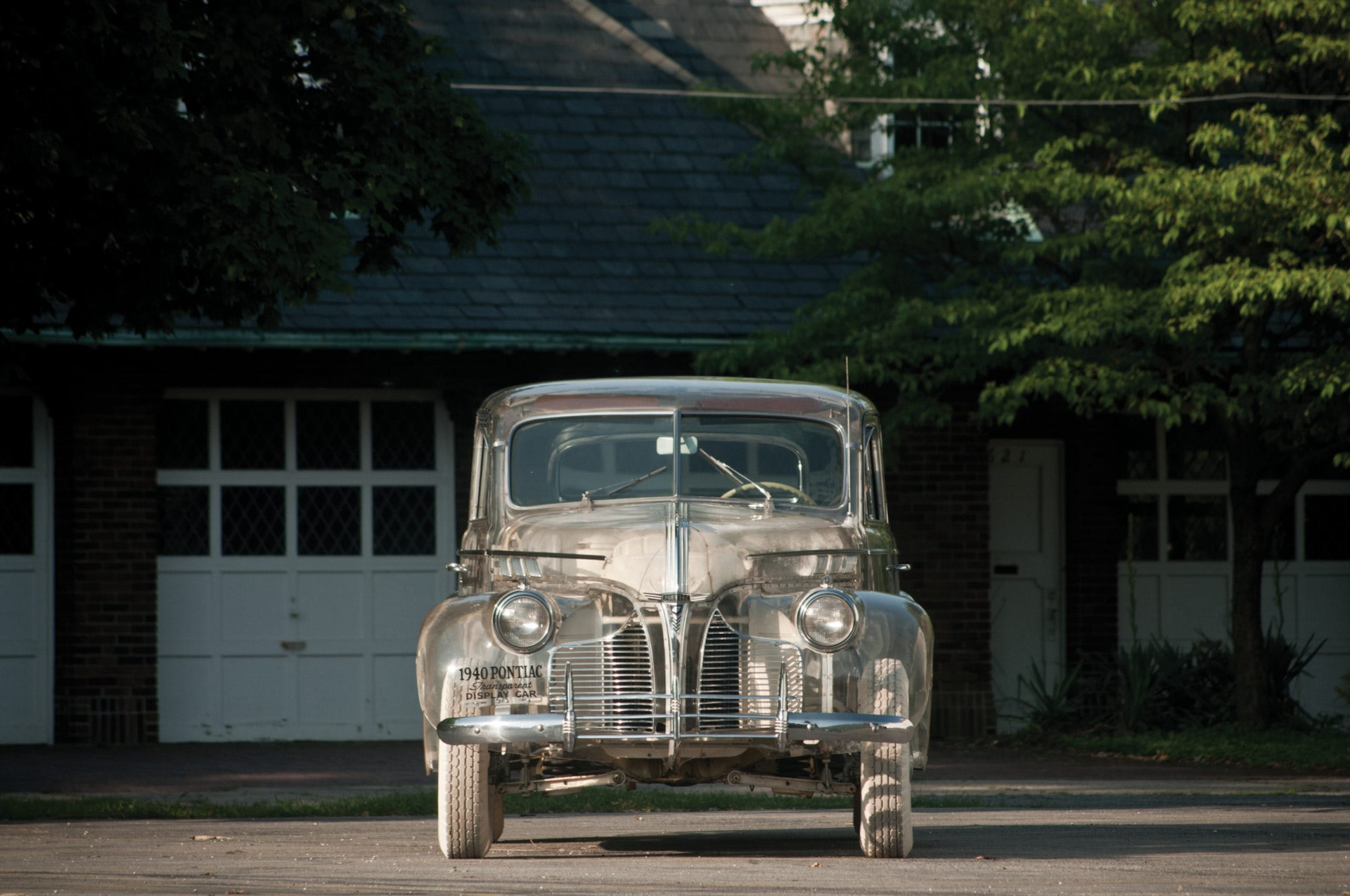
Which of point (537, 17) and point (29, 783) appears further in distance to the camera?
point (537, 17)

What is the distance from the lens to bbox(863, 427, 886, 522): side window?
860 cm

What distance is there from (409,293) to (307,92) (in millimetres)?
4383

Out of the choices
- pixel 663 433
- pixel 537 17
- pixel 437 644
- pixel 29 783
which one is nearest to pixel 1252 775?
pixel 663 433

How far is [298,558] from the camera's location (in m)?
15.2

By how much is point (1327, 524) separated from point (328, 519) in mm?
8890

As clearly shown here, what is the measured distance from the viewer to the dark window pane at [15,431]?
14750 millimetres

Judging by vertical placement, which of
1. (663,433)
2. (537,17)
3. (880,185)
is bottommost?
(663,433)

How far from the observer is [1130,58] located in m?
13.4

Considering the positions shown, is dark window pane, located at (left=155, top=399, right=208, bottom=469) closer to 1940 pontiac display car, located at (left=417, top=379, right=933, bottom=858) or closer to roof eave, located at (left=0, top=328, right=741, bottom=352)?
roof eave, located at (left=0, top=328, right=741, bottom=352)

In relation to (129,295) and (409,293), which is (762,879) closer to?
(129,295)

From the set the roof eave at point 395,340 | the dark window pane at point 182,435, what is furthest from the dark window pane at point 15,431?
the dark window pane at point 182,435

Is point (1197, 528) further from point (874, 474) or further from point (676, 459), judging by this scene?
point (676, 459)

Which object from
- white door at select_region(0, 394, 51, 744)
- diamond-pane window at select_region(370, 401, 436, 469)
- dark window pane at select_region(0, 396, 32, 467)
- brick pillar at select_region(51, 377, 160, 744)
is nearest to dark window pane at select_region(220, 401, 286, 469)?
brick pillar at select_region(51, 377, 160, 744)

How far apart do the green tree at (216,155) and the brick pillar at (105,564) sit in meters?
3.71
